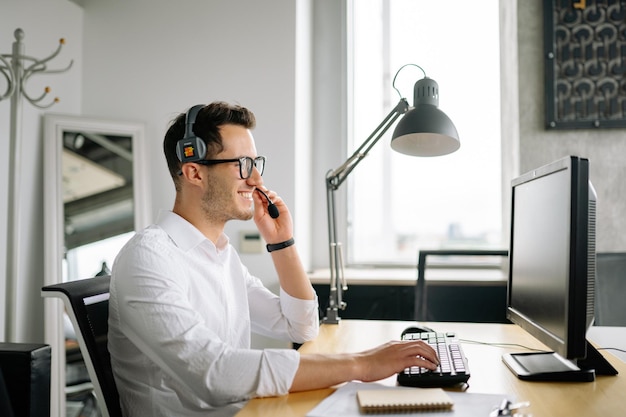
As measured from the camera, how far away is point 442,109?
314cm

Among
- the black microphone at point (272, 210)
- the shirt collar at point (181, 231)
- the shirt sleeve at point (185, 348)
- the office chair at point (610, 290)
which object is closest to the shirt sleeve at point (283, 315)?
the black microphone at point (272, 210)

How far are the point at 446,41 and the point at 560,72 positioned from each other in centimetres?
63

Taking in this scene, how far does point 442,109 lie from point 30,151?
6.54 feet

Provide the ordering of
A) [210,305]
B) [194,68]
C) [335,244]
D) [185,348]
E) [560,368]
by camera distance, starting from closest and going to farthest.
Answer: [185,348]
[560,368]
[210,305]
[335,244]
[194,68]

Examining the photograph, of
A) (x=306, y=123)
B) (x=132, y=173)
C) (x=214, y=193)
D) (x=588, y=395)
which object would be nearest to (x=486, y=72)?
(x=306, y=123)

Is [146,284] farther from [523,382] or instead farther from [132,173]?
[132,173]

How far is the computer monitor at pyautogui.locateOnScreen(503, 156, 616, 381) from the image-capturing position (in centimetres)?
102

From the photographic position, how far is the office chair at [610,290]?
2.22 metres

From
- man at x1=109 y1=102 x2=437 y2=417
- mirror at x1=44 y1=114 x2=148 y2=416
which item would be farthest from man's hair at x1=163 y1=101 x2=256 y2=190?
mirror at x1=44 y1=114 x2=148 y2=416

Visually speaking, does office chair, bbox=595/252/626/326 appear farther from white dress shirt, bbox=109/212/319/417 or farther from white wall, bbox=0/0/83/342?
white wall, bbox=0/0/83/342

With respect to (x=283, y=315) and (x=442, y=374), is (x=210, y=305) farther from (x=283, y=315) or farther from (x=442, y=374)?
(x=442, y=374)

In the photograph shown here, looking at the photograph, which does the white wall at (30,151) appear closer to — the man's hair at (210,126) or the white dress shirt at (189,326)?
the man's hair at (210,126)

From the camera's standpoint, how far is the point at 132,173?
9.28ft

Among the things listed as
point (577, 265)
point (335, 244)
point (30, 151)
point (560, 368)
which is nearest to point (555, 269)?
point (577, 265)
